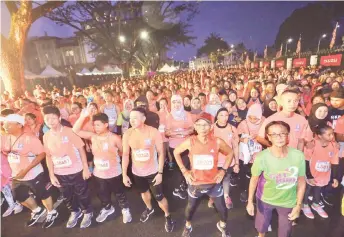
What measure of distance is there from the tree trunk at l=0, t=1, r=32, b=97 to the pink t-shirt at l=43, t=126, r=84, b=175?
10.1 metres

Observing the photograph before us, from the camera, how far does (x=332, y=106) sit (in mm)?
4582

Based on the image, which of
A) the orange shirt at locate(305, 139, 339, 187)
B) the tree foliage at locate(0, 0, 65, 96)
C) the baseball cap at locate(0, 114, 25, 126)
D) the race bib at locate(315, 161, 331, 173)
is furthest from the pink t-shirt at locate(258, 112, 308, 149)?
the tree foliage at locate(0, 0, 65, 96)

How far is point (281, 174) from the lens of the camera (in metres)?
2.65

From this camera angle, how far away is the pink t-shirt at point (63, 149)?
12.0ft

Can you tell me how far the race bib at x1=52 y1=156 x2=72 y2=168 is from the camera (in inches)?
145

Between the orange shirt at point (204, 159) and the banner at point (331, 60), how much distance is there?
53.1 ft

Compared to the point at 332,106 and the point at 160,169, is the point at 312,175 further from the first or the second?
the point at 160,169

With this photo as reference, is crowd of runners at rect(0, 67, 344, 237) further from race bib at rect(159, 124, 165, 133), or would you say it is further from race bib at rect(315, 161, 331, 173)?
race bib at rect(159, 124, 165, 133)

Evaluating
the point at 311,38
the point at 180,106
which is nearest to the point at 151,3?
the point at 180,106

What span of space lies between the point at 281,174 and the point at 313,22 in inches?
3011

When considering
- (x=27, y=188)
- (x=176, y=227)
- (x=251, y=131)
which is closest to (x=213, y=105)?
(x=251, y=131)

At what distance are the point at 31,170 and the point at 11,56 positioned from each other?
10252mm

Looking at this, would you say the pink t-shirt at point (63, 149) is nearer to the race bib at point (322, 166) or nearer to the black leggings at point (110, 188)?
the black leggings at point (110, 188)

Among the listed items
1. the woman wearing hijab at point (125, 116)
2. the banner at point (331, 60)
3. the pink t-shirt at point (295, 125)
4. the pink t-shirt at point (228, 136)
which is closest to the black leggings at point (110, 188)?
the pink t-shirt at point (228, 136)
